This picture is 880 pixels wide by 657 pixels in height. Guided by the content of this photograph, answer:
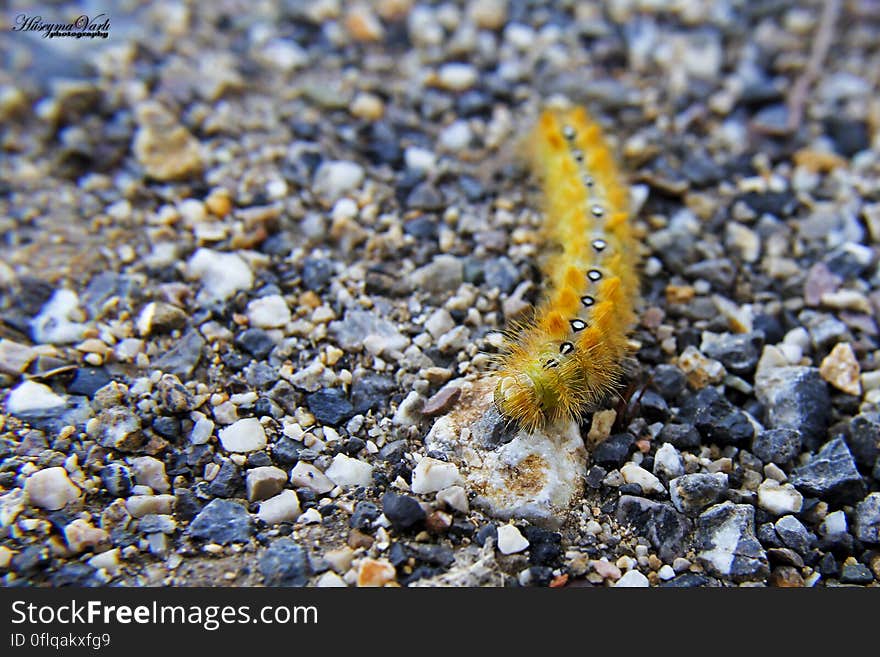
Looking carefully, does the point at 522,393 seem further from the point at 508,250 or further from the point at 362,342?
the point at 508,250

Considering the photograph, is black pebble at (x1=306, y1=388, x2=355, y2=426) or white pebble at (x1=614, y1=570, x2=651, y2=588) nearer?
white pebble at (x1=614, y1=570, x2=651, y2=588)

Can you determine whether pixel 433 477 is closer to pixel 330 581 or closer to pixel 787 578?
pixel 330 581

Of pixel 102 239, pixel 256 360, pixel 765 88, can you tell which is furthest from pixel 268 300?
pixel 765 88

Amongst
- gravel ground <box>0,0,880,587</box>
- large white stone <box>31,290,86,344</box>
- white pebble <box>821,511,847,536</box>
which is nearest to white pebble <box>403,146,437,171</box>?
gravel ground <box>0,0,880,587</box>

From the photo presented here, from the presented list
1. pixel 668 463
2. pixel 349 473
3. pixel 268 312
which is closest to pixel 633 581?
pixel 668 463

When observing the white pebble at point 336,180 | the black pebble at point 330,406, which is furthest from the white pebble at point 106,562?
the white pebble at point 336,180

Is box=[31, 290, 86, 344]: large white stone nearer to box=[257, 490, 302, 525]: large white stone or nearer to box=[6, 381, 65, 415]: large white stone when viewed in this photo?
box=[6, 381, 65, 415]: large white stone

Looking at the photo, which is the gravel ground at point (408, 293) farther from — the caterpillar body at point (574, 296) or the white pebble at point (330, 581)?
the caterpillar body at point (574, 296)
